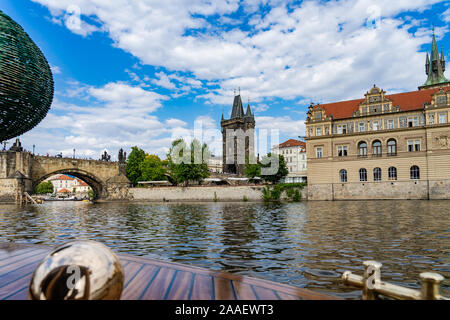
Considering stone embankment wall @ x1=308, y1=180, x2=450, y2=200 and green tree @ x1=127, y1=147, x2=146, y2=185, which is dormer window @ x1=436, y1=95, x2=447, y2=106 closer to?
stone embankment wall @ x1=308, y1=180, x2=450, y2=200

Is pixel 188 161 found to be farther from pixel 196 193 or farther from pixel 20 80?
pixel 20 80

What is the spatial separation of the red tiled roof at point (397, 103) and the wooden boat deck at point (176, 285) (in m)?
46.6

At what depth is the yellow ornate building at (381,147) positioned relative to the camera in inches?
1581

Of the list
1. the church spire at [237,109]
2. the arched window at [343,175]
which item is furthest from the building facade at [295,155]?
the arched window at [343,175]

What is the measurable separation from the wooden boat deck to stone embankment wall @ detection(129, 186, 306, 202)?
4452cm

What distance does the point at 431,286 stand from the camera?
7.16ft

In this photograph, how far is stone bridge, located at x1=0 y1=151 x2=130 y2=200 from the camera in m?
45.3

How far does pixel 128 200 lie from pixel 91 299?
59.9m

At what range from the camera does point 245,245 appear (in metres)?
10.3

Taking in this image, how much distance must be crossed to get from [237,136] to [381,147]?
202ft

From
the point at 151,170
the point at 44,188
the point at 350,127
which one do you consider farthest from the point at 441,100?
the point at 44,188

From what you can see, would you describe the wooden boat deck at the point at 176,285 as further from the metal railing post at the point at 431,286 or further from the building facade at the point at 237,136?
the building facade at the point at 237,136
